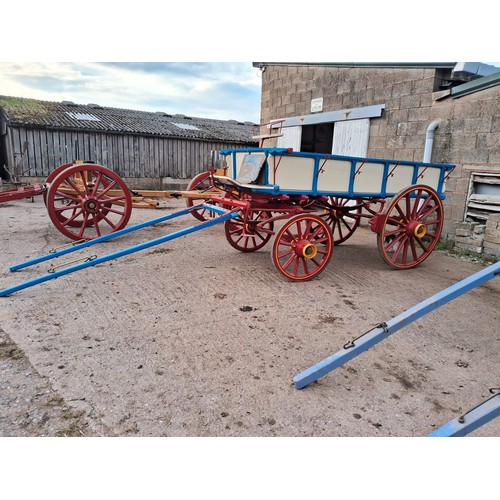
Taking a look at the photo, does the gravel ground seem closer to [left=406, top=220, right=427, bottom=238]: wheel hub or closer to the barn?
[left=406, top=220, right=427, bottom=238]: wheel hub

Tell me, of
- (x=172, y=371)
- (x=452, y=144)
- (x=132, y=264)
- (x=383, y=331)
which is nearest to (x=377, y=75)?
(x=452, y=144)

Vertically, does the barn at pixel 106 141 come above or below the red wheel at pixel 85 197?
above

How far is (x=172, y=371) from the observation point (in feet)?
8.72

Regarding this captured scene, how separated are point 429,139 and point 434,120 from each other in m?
0.33

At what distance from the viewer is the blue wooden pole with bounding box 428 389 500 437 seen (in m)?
1.69

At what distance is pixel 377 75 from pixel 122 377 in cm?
733

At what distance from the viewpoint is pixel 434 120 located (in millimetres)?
6664

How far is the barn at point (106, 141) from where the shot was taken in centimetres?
1369

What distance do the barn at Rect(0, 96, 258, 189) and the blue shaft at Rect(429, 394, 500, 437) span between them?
14698 millimetres

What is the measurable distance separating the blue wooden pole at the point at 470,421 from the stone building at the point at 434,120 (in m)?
5.00

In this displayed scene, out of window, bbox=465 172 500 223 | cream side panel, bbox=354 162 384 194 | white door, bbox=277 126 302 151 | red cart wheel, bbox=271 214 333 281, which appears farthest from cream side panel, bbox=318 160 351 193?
white door, bbox=277 126 302 151

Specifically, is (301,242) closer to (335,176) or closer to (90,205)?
(335,176)

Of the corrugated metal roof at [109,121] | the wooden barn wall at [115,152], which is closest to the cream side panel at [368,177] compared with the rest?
the wooden barn wall at [115,152]

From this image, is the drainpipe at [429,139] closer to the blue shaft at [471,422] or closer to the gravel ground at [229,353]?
the gravel ground at [229,353]
